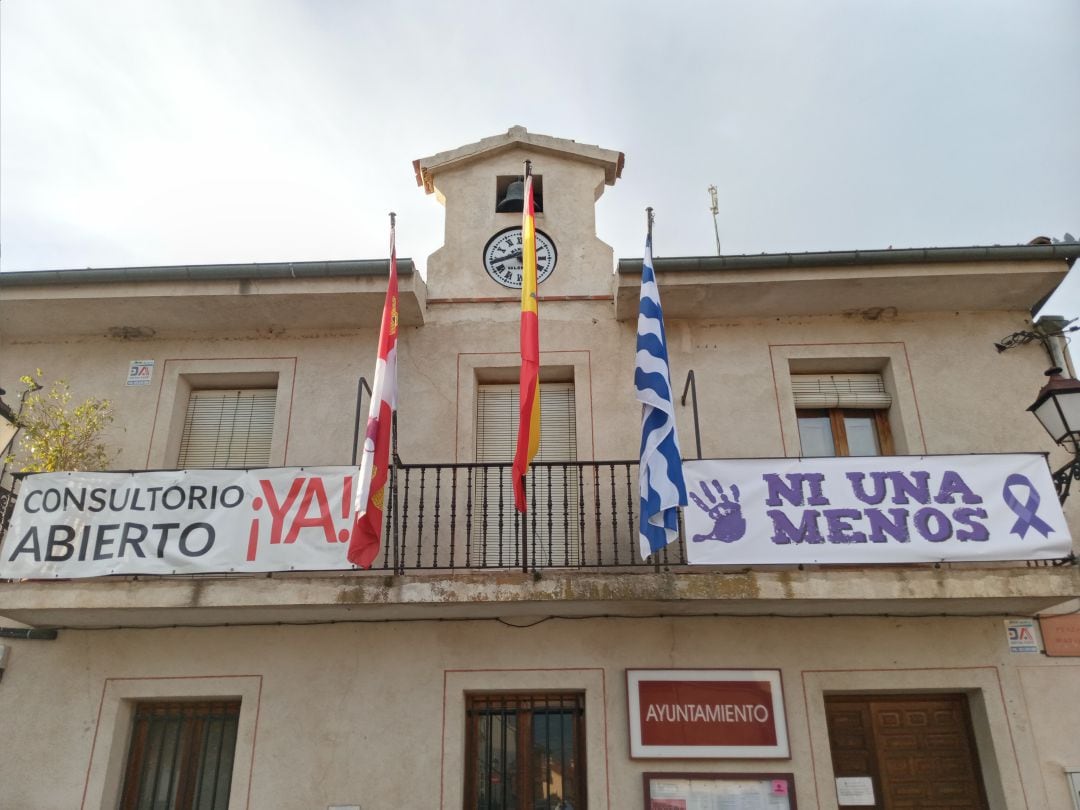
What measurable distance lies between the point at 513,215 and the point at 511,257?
566mm

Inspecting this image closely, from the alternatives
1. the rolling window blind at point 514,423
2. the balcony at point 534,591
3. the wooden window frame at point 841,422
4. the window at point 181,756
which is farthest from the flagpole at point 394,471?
the wooden window frame at point 841,422

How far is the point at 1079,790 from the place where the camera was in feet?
23.8

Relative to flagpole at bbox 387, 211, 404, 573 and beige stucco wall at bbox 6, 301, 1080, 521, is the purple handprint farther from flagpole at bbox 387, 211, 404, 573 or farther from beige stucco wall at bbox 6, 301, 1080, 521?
flagpole at bbox 387, 211, 404, 573

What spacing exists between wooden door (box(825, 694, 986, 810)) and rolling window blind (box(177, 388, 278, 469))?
246 inches

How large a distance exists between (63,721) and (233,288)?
4.38m

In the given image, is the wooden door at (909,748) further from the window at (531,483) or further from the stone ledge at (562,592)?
the window at (531,483)

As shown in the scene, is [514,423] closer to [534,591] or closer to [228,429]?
[534,591]

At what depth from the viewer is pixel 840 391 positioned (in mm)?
9297

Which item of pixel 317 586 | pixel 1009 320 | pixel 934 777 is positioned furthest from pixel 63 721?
pixel 1009 320

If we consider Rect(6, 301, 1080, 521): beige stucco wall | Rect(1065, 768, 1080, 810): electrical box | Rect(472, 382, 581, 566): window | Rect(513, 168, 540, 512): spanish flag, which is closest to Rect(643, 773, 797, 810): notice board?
Rect(472, 382, 581, 566): window

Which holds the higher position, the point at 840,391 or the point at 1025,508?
the point at 840,391

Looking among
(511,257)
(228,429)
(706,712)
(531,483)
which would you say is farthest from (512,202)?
(706,712)

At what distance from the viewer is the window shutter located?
9250mm

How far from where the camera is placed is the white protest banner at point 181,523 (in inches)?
299
